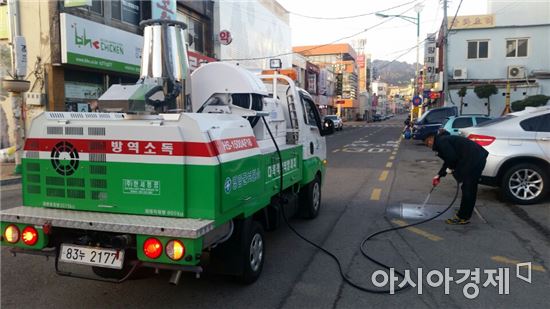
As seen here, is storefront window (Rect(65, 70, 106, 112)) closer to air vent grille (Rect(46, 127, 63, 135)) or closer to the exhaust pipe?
air vent grille (Rect(46, 127, 63, 135))

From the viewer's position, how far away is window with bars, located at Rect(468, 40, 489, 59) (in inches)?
1258

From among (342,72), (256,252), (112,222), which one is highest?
(342,72)

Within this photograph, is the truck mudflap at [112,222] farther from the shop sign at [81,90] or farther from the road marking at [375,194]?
the shop sign at [81,90]

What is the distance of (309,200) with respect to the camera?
23.3 feet

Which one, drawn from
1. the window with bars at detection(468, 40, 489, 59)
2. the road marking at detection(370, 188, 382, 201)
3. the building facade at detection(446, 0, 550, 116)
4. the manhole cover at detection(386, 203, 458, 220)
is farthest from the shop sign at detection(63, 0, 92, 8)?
the window with bars at detection(468, 40, 489, 59)

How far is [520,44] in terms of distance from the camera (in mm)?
31219

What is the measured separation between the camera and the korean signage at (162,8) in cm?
1867

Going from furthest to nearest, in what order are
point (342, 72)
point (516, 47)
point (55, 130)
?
point (342, 72) → point (516, 47) → point (55, 130)

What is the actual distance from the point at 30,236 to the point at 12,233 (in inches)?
7.0

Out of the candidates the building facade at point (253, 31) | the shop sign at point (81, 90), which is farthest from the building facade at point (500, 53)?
the shop sign at point (81, 90)

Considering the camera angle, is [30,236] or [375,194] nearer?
[30,236]

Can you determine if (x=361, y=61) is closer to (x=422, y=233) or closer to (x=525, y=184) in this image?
(x=525, y=184)

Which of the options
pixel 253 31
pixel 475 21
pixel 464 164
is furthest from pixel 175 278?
pixel 475 21
